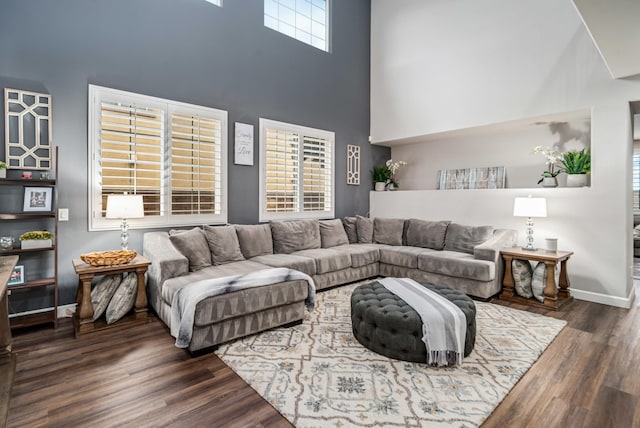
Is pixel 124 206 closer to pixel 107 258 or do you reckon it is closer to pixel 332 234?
pixel 107 258

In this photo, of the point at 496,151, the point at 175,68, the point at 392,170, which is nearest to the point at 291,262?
the point at 175,68

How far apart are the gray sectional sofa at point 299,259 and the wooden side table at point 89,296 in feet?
0.43

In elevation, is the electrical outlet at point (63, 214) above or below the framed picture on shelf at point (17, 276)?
above

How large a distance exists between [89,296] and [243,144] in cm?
256

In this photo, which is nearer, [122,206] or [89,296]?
[89,296]

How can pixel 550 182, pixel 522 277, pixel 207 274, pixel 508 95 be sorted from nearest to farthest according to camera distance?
pixel 207 274, pixel 522 277, pixel 550 182, pixel 508 95

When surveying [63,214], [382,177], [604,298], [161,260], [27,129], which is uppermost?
[27,129]

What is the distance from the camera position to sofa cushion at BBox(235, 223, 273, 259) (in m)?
4.22

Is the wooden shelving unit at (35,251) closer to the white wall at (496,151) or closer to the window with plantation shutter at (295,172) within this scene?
the window with plantation shutter at (295,172)

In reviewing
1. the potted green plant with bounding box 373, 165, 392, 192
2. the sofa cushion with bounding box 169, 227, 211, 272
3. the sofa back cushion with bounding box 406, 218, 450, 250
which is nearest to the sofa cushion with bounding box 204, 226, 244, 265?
the sofa cushion with bounding box 169, 227, 211, 272

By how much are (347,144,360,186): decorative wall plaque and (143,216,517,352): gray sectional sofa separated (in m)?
0.87

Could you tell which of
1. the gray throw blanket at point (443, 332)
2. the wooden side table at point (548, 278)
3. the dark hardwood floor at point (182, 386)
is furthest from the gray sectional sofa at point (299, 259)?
the gray throw blanket at point (443, 332)

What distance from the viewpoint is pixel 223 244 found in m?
3.91

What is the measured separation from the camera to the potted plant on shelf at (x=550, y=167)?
14.6 feet
